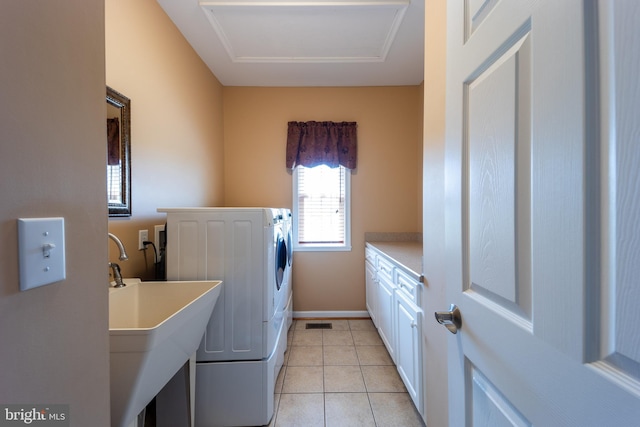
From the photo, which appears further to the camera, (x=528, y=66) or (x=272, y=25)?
(x=272, y=25)

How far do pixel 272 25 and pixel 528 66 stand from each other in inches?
84.7

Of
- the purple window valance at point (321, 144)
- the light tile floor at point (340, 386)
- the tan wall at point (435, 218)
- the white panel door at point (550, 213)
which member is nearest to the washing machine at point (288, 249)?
the light tile floor at point (340, 386)

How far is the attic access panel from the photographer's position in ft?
6.22

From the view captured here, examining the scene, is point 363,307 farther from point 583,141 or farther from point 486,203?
point 583,141

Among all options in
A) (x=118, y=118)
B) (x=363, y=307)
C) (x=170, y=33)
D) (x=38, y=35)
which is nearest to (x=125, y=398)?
(x=38, y=35)

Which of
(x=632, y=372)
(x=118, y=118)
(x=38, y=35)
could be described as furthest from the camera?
(x=118, y=118)

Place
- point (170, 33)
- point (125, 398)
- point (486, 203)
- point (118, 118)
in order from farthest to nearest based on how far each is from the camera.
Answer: point (170, 33)
point (118, 118)
point (125, 398)
point (486, 203)

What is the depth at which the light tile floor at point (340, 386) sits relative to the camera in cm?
164

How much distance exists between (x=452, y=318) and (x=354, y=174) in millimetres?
2486

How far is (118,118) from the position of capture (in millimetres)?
1450

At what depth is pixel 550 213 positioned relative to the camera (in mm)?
444

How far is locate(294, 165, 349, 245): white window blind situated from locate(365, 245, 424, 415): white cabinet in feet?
2.22

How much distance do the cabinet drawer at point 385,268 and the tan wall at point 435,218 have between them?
66 centimetres

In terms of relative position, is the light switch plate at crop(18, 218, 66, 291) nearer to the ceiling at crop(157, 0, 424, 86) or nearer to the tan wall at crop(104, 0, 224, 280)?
the tan wall at crop(104, 0, 224, 280)
